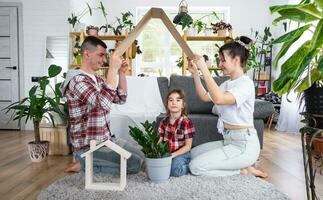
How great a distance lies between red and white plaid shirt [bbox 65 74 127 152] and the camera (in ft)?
6.33

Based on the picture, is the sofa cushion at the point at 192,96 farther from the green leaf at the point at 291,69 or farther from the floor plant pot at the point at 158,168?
the green leaf at the point at 291,69

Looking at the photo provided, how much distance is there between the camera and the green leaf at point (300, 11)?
32.8 inches

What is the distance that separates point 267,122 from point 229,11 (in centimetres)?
250

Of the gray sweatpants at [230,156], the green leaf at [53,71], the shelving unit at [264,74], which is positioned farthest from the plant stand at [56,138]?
the shelving unit at [264,74]

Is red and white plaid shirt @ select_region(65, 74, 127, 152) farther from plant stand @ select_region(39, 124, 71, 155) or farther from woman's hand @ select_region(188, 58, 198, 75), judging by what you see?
plant stand @ select_region(39, 124, 71, 155)

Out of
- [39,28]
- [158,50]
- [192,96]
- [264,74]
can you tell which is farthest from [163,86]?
[158,50]

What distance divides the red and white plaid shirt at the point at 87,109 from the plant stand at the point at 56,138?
0.77m

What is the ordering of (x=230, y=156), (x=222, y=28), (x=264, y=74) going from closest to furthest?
(x=230, y=156) < (x=222, y=28) < (x=264, y=74)

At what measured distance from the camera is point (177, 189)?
1.82 meters

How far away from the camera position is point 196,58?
1720 millimetres

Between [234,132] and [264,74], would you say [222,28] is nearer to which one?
[234,132]

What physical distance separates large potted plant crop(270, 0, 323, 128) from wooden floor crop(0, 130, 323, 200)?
3.71ft

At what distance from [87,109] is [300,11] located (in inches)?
63.3

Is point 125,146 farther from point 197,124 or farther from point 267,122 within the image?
point 267,122
